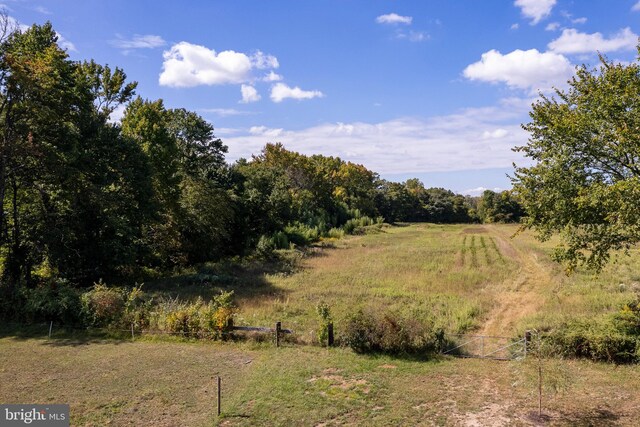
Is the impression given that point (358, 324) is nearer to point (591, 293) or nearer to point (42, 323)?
point (42, 323)

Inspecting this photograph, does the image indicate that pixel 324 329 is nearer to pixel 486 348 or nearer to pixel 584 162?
pixel 486 348

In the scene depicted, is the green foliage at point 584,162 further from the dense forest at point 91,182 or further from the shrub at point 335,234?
the shrub at point 335,234

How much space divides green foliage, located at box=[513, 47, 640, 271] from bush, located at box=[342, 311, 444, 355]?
7.71 m

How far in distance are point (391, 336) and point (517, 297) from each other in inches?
607

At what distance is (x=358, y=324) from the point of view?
15.3 metres

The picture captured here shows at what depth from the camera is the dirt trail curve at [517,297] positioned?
2009 centimetres

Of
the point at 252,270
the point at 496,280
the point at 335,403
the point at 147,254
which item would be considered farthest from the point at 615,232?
the point at 147,254

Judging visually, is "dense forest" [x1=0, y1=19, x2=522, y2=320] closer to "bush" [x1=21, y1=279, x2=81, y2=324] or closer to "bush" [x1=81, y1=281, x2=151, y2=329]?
"bush" [x1=21, y1=279, x2=81, y2=324]

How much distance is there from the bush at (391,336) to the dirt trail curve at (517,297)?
5323 mm

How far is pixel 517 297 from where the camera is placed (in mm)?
26312

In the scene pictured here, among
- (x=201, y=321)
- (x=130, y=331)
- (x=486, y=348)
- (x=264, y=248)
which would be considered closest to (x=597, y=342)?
(x=486, y=348)

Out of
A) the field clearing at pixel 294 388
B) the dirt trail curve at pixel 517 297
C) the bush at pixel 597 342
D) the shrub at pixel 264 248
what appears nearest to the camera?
the field clearing at pixel 294 388

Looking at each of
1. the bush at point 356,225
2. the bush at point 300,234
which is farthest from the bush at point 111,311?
the bush at point 356,225

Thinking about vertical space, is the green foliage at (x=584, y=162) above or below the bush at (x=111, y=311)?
above
